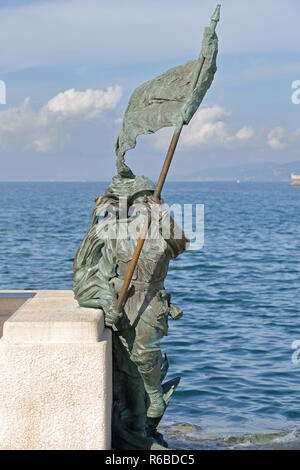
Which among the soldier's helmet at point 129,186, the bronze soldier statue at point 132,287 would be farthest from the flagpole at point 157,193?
the soldier's helmet at point 129,186

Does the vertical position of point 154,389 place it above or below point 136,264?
below

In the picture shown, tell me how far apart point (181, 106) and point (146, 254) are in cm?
123

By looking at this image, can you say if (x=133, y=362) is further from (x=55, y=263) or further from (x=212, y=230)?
(x=212, y=230)

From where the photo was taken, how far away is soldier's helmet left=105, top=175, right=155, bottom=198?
695cm

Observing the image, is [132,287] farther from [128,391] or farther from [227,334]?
[227,334]

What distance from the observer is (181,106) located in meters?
6.59

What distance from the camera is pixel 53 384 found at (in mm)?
6309

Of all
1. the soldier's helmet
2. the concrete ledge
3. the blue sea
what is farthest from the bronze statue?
the blue sea

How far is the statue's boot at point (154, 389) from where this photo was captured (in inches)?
273

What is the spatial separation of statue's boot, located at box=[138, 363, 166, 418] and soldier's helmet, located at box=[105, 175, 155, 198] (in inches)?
57.1

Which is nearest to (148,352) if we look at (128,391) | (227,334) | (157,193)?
(128,391)

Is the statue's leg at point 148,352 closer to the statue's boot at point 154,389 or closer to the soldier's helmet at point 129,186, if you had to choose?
the statue's boot at point 154,389

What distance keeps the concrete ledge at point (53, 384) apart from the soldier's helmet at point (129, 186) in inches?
46.7

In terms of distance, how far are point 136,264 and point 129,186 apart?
0.70 meters
